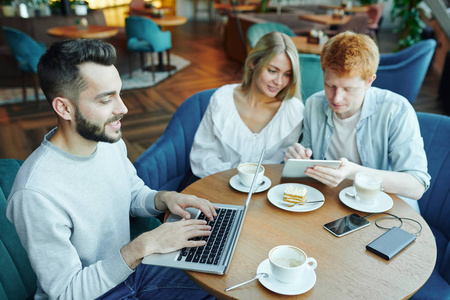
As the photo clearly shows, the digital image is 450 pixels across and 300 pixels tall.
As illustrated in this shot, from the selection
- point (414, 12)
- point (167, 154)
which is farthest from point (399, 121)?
point (414, 12)

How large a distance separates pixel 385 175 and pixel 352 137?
1.02 ft

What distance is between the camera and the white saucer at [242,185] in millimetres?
1387

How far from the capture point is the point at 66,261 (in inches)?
39.4

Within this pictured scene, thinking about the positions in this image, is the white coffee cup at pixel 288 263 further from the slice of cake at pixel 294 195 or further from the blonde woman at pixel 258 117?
the blonde woman at pixel 258 117

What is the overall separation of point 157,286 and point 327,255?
58 cm

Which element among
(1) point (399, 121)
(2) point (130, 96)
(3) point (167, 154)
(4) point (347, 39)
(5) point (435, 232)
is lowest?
(2) point (130, 96)

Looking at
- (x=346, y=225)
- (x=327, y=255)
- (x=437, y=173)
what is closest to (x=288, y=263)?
(x=327, y=255)

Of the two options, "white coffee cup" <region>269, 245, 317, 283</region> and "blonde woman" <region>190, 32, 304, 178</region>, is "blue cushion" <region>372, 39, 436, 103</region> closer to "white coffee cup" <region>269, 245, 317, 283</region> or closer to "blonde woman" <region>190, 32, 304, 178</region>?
"blonde woman" <region>190, 32, 304, 178</region>

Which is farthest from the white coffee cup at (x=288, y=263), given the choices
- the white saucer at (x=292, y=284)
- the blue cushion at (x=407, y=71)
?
the blue cushion at (x=407, y=71)

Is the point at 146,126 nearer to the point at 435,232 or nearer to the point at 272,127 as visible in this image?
the point at 272,127

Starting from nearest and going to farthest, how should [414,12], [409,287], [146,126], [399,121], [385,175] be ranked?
[409,287]
[385,175]
[399,121]
[146,126]
[414,12]

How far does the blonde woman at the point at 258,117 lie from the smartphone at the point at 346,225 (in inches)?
28.1

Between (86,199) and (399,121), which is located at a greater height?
(399,121)

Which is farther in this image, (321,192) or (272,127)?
(272,127)
